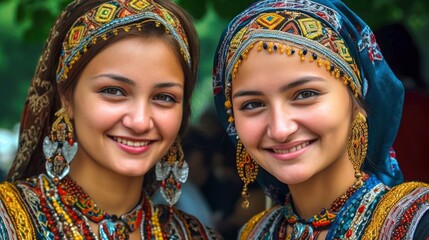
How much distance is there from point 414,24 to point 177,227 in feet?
13.6

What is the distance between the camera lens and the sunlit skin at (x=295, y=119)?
314 cm

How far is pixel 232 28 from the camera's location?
11.1ft

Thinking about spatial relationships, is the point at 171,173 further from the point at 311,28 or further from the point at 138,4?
the point at 311,28

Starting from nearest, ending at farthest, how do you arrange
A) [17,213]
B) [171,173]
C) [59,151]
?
1. [17,213]
2. [59,151]
3. [171,173]

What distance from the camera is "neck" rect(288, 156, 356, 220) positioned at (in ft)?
10.8

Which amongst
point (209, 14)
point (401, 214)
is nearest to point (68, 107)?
point (401, 214)

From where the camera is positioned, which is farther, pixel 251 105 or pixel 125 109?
pixel 125 109

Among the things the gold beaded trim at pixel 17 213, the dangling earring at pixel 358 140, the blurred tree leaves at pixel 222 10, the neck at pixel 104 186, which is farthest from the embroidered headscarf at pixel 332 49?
the blurred tree leaves at pixel 222 10

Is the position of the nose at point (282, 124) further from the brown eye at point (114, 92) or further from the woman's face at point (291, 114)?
the brown eye at point (114, 92)

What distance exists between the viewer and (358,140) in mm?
3209

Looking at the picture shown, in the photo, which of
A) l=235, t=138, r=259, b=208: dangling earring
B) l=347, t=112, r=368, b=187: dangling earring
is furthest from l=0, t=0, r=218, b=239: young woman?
l=347, t=112, r=368, b=187: dangling earring

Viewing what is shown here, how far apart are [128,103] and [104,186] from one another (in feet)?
1.28

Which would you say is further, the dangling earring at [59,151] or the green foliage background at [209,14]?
the green foliage background at [209,14]

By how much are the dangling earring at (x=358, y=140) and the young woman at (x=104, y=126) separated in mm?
776
